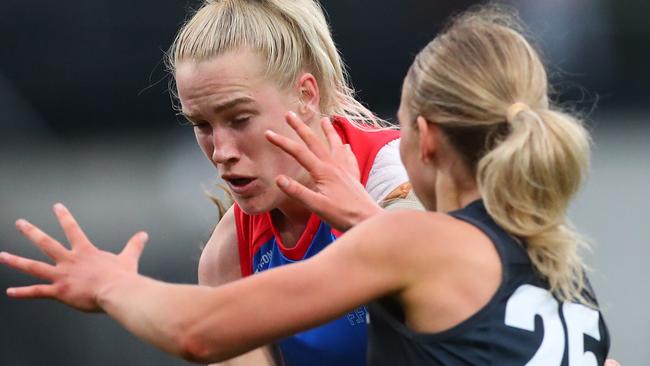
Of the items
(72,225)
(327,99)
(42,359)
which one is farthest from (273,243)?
(42,359)

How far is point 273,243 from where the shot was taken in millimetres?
3191

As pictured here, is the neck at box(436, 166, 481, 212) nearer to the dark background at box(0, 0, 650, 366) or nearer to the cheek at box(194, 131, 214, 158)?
the cheek at box(194, 131, 214, 158)

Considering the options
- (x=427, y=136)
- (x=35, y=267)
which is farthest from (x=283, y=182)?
(x=35, y=267)

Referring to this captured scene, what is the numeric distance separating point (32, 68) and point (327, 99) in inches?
120

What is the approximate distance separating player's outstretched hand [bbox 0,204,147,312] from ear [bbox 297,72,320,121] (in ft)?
2.83

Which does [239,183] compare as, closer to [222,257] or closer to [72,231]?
[222,257]

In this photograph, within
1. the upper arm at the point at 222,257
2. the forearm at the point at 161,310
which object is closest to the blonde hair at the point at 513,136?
the forearm at the point at 161,310

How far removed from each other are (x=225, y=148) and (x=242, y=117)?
9cm

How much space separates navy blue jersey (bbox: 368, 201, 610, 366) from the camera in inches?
84.9

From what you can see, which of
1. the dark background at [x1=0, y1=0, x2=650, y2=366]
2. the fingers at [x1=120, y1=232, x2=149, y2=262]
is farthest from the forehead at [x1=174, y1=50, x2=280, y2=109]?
the dark background at [x1=0, y1=0, x2=650, y2=366]

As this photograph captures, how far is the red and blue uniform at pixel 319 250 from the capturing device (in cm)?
301

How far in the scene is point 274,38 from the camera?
301 cm

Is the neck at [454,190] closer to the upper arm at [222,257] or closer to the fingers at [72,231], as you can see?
the fingers at [72,231]

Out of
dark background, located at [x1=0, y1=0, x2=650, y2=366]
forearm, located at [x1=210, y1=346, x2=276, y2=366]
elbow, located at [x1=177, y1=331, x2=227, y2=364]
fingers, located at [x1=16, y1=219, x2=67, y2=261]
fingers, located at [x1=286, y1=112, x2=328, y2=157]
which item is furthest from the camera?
dark background, located at [x1=0, y1=0, x2=650, y2=366]
